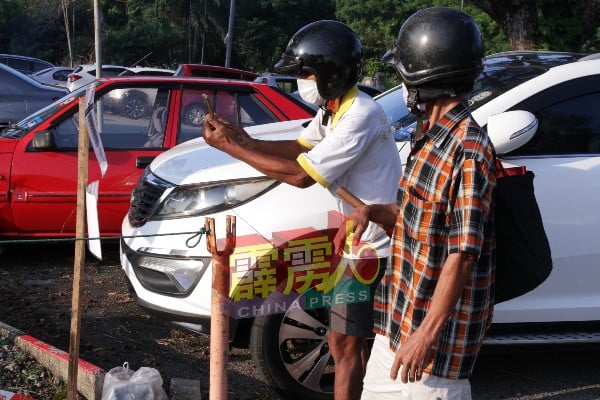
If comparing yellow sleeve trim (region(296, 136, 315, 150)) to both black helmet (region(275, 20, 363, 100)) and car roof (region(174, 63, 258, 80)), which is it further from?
car roof (region(174, 63, 258, 80))

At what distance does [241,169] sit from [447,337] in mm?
A: 2133

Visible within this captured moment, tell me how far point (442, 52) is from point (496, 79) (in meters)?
2.66

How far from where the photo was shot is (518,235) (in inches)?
92.3

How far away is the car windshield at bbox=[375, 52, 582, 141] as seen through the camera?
468 centimetres

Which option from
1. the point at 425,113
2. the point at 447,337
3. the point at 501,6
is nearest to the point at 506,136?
the point at 425,113

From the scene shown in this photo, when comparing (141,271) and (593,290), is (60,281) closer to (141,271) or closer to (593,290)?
(141,271)

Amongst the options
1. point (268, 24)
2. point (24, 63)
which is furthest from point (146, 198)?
point (268, 24)

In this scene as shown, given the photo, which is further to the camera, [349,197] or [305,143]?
[305,143]

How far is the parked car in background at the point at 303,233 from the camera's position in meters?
4.01

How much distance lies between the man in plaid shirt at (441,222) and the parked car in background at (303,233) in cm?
146

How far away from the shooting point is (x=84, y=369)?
3.99 metres

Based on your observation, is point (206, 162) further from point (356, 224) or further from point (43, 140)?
point (43, 140)

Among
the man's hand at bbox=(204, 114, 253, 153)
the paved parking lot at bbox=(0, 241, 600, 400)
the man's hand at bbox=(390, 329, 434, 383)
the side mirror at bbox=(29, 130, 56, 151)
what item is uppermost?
the man's hand at bbox=(204, 114, 253, 153)

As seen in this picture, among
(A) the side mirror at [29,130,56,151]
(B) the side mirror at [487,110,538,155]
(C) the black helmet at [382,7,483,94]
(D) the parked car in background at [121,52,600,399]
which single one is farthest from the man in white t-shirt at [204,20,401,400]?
(A) the side mirror at [29,130,56,151]
